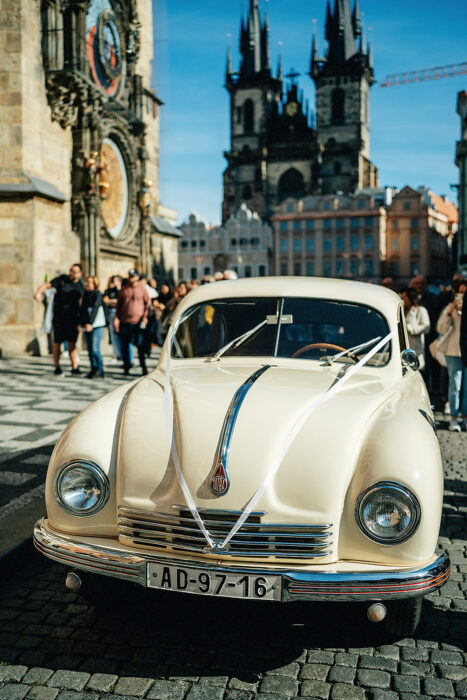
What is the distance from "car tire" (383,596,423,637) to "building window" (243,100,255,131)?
368 ft

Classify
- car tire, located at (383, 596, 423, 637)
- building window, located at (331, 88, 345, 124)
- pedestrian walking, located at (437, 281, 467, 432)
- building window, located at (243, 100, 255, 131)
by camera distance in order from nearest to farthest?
car tire, located at (383, 596, 423, 637)
pedestrian walking, located at (437, 281, 467, 432)
building window, located at (331, 88, 345, 124)
building window, located at (243, 100, 255, 131)

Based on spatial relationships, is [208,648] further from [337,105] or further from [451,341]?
[337,105]

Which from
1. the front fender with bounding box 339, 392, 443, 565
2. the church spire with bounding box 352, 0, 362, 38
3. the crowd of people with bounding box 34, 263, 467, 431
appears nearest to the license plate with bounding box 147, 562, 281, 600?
the front fender with bounding box 339, 392, 443, 565

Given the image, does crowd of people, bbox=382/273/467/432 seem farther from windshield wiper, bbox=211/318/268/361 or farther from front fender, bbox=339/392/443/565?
front fender, bbox=339/392/443/565

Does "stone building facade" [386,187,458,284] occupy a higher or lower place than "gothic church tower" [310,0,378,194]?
lower

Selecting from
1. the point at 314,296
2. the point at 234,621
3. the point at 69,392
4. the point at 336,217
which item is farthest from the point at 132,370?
the point at 336,217

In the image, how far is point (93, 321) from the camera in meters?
11.8

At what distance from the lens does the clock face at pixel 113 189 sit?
61.3 feet

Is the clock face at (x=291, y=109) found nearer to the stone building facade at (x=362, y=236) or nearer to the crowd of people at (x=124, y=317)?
the stone building facade at (x=362, y=236)

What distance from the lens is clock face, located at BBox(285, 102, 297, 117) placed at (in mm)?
111438

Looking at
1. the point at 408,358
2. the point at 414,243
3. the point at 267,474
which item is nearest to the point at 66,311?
the point at 408,358

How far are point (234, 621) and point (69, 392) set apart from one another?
275 inches

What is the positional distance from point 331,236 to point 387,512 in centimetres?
9198

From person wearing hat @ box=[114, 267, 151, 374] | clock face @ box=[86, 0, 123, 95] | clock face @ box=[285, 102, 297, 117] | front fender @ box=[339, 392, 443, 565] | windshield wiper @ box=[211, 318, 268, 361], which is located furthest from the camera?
clock face @ box=[285, 102, 297, 117]
